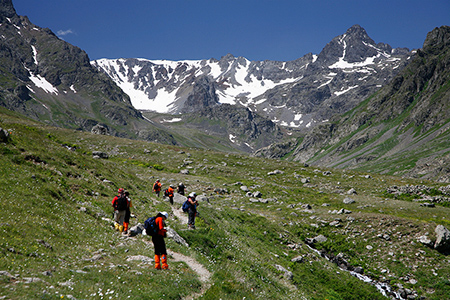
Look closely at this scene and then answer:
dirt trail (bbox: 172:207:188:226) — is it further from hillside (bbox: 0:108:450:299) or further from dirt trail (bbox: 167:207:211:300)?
dirt trail (bbox: 167:207:211:300)

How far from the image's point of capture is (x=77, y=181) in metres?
23.2

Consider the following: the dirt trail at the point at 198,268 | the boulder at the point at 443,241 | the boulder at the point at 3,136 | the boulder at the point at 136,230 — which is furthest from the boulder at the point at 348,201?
the boulder at the point at 3,136

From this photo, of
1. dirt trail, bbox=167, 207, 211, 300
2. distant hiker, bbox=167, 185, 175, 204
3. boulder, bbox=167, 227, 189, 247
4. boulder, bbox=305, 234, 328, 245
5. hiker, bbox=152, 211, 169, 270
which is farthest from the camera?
boulder, bbox=305, 234, 328, 245

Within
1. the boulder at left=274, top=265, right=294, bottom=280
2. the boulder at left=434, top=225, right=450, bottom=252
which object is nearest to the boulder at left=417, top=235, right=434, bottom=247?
the boulder at left=434, top=225, right=450, bottom=252

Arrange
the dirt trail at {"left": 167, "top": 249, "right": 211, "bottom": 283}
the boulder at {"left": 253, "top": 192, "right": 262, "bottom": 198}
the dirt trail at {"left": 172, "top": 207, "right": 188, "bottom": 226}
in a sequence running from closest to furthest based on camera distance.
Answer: the dirt trail at {"left": 167, "top": 249, "right": 211, "bottom": 283}
the dirt trail at {"left": 172, "top": 207, "right": 188, "bottom": 226}
the boulder at {"left": 253, "top": 192, "right": 262, "bottom": 198}

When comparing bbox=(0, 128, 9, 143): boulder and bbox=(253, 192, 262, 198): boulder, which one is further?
bbox=(253, 192, 262, 198): boulder

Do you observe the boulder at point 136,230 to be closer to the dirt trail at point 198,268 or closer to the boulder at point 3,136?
the dirt trail at point 198,268

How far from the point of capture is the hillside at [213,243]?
11.7 meters

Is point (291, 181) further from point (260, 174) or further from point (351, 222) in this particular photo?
point (351, 222)

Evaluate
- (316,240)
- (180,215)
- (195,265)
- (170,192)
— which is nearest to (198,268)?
(195,265)

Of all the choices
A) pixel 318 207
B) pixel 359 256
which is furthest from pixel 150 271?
pixel 318 207

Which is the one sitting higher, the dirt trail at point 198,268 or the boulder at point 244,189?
the dirt trail at point 198,268

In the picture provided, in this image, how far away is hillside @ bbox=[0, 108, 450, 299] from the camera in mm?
11656

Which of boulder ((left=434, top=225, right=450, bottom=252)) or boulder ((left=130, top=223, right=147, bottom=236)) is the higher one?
boulder ((left=130, top=223, right=147, bottom=236))
